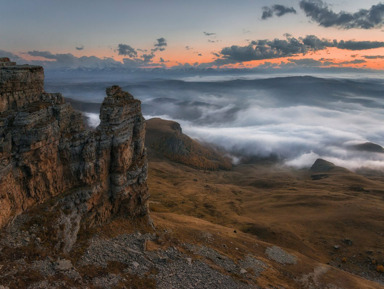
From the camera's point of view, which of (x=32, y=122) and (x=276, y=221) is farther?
(x=276, y=221)

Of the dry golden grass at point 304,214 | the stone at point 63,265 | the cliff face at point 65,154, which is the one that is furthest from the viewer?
the dry golden grass at point 304,214

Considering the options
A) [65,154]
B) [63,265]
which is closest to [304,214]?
[65,154]

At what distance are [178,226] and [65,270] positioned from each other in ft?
95.7

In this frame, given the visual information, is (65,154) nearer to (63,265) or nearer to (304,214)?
(63,265)

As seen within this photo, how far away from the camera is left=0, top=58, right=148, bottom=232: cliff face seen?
2936 centimetres

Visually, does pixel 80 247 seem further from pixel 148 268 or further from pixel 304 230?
pixel 304 230

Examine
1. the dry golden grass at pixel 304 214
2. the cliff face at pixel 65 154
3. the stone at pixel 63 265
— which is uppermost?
the cliff face at pixel 65 154

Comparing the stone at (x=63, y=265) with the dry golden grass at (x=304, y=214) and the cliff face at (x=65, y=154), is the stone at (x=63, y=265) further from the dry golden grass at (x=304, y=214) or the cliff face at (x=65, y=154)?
the dry golden grass at (x=304, y=214)

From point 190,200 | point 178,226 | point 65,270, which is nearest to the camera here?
point 65,270

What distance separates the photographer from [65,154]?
114 ft

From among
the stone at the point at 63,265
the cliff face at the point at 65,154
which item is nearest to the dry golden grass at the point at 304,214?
the cliff face at the point at 65,154

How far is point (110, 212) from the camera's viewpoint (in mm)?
42188

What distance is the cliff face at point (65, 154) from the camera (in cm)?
2936

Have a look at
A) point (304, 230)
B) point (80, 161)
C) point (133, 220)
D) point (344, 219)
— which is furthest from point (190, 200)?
point (80, 161)
